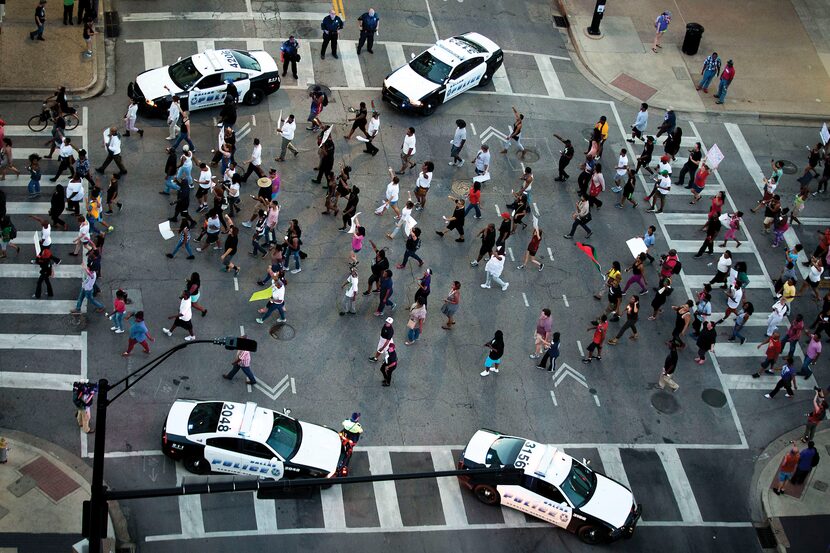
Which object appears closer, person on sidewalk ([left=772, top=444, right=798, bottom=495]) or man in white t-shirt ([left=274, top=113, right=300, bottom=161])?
person on sidewalk ([left=772, top=444, right=798, bottom=495])

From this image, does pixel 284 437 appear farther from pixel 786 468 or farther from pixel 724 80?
pixel 724 80

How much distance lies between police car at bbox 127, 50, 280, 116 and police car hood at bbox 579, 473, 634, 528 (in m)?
16.9

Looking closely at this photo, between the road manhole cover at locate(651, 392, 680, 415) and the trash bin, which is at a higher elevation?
the trash bin

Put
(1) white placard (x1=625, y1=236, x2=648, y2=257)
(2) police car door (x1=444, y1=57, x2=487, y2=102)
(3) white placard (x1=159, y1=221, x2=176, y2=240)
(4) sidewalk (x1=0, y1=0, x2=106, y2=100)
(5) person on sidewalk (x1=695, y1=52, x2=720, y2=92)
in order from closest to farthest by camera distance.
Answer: (3) white placard (x1=159, y1=221, x2=176, y2=240) → (1) white placard (x1=625, y1=236, x2=648, y2=257) → (4) sidewalk (x1=0, y1=0, x2=106, y2=100) → (2) police car door (x1=444, y1=57, x2=487, y2=102) → (5) person on sidewalk (x1=695, y1=52, x2=720, y2=92)

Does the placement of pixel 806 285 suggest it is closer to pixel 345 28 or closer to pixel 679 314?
pixel 679 314

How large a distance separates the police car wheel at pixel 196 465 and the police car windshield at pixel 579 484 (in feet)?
25.0

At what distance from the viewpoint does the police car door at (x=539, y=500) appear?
78.5 feet

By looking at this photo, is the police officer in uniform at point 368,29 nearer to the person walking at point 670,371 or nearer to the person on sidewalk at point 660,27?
the person on sidewalk at point 660,27

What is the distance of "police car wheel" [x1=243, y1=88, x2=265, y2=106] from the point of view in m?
34.6

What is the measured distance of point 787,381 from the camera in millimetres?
27891

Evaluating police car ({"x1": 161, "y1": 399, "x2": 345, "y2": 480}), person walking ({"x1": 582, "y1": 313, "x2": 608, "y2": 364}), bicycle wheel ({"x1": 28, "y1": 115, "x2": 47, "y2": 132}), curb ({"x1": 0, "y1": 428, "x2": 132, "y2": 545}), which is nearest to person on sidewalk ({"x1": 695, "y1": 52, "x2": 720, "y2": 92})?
person walking ({"x1": 582, "y1": 313, "x2": 608, "y2": 364})

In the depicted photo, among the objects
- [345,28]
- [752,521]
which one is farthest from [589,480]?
[345,28]

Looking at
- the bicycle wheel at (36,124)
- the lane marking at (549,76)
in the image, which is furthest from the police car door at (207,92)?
the lane marking at (549,76)

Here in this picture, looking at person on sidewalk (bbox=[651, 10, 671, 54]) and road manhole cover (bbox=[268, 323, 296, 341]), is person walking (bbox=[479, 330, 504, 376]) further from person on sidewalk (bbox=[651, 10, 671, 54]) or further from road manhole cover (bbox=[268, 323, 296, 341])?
person on sidewalk (bbox=[651, 10, 671, 54])
